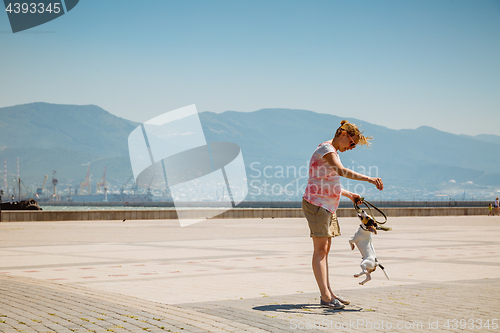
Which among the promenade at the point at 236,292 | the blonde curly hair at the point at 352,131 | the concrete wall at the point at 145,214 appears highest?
the blonde curly hair at the point at 352,131

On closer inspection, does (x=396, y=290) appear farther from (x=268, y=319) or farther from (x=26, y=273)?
(x=26, y=273)

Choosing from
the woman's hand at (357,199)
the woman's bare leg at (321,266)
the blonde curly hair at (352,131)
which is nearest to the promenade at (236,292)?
the woman's bare leg at (321,266)

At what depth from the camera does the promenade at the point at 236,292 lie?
5.71 m

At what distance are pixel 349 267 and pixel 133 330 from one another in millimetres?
6296

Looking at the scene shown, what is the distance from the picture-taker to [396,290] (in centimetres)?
798

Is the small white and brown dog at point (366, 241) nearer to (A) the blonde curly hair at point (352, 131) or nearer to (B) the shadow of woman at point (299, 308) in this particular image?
(B) the shadow of woman at point (299, 308)

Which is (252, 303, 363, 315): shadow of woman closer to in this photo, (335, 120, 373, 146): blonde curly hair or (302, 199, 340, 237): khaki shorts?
(302, 199, 340, 237): khaki shorts

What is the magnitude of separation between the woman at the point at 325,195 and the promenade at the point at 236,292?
36 cm

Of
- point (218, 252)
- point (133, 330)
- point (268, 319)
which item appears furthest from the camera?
point (218, 252)

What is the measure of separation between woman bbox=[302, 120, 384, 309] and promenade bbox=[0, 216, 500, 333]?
0.36 meters

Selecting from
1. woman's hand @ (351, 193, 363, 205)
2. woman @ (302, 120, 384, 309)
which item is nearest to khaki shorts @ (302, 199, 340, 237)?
woman @ (302, 120, 384, 309)

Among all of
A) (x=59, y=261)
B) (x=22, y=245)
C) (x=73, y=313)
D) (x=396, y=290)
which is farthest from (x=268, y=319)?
(x=22, y=245)

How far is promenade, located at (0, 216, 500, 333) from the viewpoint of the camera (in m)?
5.71

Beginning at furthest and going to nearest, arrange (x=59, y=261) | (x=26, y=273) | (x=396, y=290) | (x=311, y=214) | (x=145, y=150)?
(x=145, y=150) → (x=59, y=261) → (x=26, y=273) → (x=396, y=290) → (x=311, y=214)
